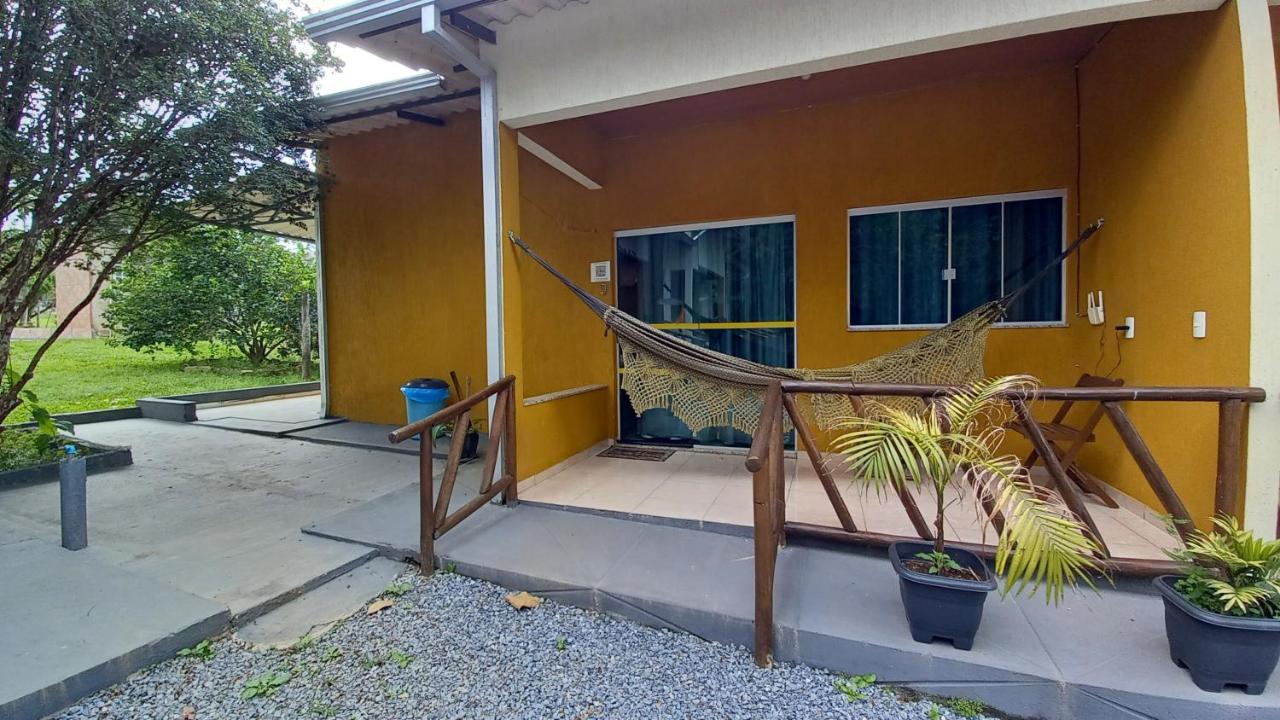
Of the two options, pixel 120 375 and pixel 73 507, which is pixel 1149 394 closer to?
pixel 73 507

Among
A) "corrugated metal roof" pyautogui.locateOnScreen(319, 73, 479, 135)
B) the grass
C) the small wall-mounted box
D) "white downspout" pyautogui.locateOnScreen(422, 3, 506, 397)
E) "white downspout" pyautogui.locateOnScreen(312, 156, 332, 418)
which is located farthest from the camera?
"white downspout" pyautogui.locateOnScreen(312, 156, 332, 418)

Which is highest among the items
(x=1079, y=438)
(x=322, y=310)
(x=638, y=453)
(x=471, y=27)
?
(x=471, y=27)

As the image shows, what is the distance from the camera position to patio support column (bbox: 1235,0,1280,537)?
5.98 feet

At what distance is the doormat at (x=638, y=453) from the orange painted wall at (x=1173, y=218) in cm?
274

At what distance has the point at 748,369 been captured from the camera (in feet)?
9.57

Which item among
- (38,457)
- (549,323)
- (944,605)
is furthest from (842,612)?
(38,457)

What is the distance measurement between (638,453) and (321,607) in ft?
8.00

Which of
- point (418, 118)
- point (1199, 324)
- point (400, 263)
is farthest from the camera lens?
point (400, 263)

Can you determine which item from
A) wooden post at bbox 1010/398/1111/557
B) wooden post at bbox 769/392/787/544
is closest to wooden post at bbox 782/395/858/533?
wooden post at bbox 769/392/787/544

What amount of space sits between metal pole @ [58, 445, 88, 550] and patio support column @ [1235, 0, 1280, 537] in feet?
16.3

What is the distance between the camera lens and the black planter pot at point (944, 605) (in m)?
1.61

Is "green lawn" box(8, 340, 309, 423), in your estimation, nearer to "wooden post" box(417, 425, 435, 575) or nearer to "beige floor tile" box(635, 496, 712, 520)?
"wooden post" box(417, 425, 435, 575)

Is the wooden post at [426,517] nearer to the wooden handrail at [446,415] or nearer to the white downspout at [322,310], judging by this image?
the wooden handrail at [446,415]

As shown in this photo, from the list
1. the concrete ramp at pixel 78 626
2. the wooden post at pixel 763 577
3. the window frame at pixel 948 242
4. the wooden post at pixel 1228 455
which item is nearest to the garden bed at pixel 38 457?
the concrete ramp at pixel 78 626
